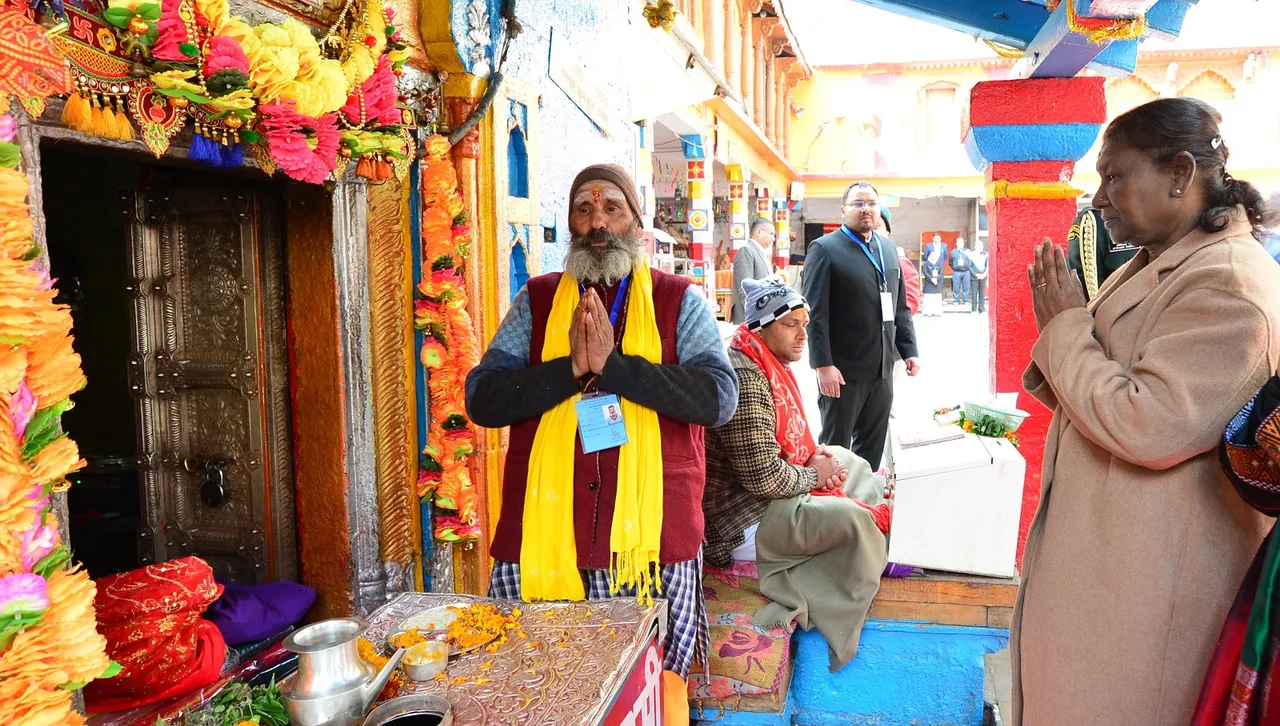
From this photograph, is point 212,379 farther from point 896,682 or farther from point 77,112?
point 896,682

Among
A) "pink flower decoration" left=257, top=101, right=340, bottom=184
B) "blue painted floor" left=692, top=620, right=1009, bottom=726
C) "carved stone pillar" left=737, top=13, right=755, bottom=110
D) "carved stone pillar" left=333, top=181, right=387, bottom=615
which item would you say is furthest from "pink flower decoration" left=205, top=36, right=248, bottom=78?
"carved stone pillar" left=737, top=13, right=755, bottom=110

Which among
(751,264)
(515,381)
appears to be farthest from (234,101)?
(751,264)

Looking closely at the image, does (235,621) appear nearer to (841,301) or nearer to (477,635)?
(477,635)

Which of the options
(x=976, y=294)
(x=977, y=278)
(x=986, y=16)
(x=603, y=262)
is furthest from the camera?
(x=976, y=294)

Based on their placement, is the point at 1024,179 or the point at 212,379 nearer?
the point at 212,379

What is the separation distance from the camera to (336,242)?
2.83 m

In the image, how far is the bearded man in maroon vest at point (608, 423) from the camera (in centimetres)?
219

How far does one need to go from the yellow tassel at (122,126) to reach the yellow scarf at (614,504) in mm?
1121

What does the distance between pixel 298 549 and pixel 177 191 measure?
1.32 meters

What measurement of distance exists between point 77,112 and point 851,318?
3906 mm

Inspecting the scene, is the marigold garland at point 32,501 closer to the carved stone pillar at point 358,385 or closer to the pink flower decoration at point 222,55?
the pink flower decoration at point 222,55

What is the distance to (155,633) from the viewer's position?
6.73 ft

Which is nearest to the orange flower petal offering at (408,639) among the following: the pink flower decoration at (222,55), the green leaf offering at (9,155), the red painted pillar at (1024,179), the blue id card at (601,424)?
the blue id card at (601,424)

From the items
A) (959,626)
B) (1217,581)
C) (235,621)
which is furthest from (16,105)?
(959,626)
